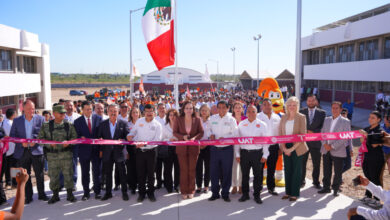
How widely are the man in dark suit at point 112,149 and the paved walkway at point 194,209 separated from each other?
0.32 metres

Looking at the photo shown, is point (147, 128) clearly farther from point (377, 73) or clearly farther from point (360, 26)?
point (360, 26)

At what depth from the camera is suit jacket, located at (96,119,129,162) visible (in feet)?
16.7

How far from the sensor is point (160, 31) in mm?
6871

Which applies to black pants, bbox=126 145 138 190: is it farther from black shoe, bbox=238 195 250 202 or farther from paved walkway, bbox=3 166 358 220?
black shoe, bbox=238 195 250 202

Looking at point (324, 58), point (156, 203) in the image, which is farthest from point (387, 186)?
point (324, 58)

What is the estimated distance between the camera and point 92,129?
17.4 ft

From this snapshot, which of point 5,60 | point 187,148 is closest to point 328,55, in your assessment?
A: point 5,60

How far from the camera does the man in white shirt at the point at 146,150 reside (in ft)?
16.7

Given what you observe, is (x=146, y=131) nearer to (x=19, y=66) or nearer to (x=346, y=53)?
(x=19, y=66)

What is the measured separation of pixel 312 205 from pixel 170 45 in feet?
14.9

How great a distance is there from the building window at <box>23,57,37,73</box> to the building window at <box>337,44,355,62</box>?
86.9ft

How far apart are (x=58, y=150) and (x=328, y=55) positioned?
28.3 metres

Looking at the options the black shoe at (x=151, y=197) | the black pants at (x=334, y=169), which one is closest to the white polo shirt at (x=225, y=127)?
the black shoe at (x=151, y=197)

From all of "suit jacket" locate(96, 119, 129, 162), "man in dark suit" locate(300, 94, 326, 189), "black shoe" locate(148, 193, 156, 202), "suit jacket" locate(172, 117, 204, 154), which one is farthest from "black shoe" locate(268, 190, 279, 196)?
"suit jacket" locate(96, 119, 129, 162)
